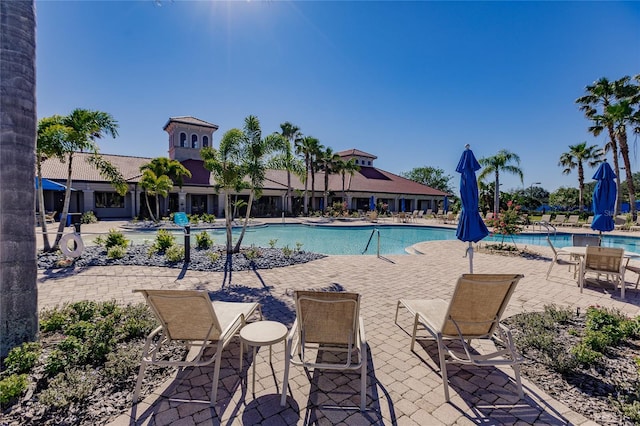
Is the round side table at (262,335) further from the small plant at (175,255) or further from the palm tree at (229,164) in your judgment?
the palm tree at (229,164)

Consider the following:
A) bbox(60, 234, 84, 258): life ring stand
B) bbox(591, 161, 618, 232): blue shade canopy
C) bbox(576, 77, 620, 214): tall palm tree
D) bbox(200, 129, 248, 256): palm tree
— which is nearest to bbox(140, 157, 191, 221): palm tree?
bbox(200, 129, 248, 256): palm tree

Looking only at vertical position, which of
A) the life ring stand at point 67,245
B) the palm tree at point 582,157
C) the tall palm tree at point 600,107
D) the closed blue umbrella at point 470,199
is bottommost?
the life ring stand at point 67,245

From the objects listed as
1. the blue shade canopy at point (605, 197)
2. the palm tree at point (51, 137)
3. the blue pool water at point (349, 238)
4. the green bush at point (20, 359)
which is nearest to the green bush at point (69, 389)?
the green bush at point (20, 359)

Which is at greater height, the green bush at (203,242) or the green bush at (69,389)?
the green bush at (203,242)

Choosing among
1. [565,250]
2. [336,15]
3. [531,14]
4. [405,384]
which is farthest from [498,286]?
[531,14]

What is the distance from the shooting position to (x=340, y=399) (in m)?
2.70

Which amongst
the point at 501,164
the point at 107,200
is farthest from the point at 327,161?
the point at 107,200

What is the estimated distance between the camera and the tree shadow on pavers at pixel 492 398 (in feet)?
8.07

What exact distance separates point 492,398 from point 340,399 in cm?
142

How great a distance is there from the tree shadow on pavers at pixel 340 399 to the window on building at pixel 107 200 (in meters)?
26.7

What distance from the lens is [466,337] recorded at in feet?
10.2

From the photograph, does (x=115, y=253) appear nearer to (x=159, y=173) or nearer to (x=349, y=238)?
(x=349, y=238)

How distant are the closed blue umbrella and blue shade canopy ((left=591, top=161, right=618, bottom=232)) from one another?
4233 millimetres

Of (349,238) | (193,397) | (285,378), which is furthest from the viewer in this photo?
(349,238)
